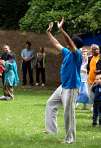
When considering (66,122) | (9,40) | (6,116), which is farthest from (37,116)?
(9,40)

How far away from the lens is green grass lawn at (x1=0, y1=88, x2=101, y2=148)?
1177 cm

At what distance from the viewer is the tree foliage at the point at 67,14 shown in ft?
92.3

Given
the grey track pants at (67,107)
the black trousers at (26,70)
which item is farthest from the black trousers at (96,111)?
the black trousers at (26,70)

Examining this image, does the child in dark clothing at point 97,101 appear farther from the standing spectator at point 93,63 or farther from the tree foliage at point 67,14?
the tree foliage at point 67,14

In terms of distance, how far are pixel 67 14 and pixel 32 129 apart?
16341 millimetres

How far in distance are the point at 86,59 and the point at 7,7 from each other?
22.6m

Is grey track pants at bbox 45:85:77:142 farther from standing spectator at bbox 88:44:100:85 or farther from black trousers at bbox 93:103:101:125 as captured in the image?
standing spectator at bbox 88:44:100:85

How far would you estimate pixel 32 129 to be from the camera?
14.1 metres

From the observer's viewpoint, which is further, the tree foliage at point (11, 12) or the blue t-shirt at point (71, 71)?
the tree foliage at point (11, 12)

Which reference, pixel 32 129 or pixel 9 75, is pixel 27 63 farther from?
pixel 32 129

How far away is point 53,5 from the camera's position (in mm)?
31156

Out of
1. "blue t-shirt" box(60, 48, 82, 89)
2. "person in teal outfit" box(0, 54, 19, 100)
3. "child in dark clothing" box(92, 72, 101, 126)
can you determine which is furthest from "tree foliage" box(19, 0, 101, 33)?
"blue t-shirt" box(60, 48, 82, 89)

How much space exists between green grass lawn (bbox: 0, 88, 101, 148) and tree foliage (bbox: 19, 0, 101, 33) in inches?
322

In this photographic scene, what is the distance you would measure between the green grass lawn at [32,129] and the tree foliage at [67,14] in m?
8.18
